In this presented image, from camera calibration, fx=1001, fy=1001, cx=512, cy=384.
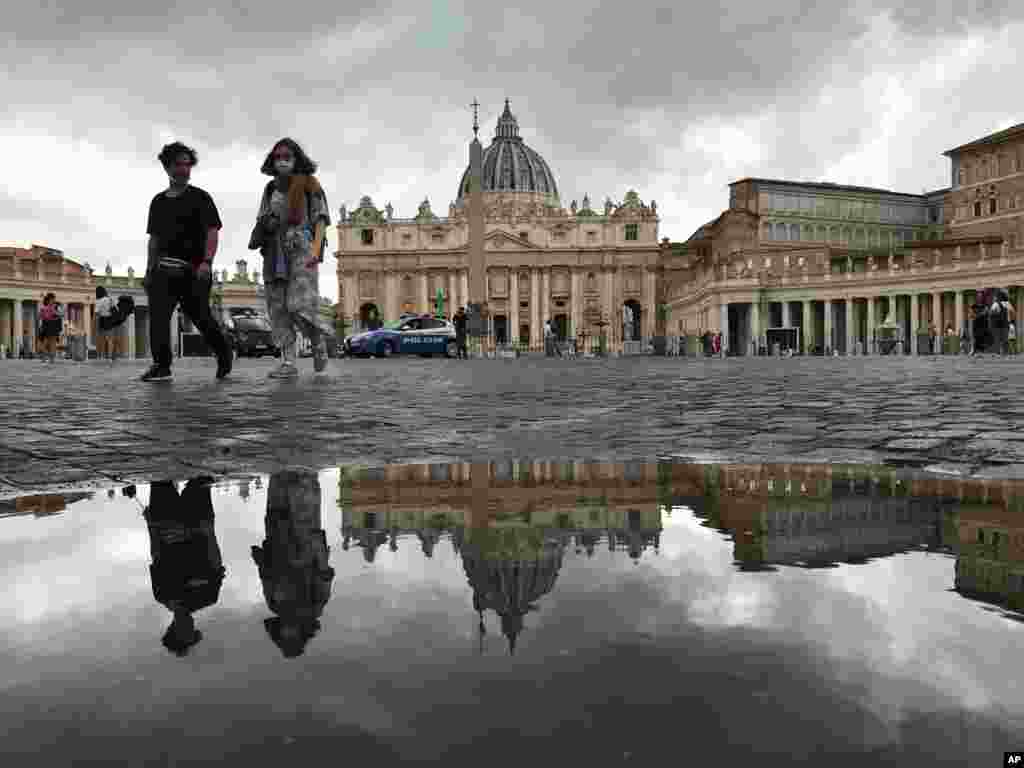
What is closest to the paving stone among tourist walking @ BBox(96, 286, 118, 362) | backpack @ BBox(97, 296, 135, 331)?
backpack @ BBox(97, 296, 135, 331)

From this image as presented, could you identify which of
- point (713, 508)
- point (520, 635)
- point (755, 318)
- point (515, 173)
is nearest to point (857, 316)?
point (755, 318)

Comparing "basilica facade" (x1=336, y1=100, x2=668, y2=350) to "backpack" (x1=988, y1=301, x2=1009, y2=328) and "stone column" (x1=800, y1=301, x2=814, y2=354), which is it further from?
"backpack" (x1=988, y1=301, x2=1009, y2=328)

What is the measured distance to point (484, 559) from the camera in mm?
1861

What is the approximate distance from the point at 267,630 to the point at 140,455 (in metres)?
2.80

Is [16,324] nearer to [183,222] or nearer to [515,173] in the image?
[515,173]

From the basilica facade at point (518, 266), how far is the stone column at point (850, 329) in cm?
3054

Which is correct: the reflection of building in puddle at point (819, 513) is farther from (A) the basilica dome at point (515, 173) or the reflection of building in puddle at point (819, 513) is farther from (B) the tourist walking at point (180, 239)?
(A) the basilica dome at point (515, 173)

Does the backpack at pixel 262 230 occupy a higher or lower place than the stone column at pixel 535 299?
lower

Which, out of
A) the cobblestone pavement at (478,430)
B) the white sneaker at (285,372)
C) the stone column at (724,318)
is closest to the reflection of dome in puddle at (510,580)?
the cobblestone pavement at (478,430)

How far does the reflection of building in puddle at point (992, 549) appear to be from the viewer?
158cm

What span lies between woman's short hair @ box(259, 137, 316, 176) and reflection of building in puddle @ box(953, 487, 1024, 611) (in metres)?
8.99

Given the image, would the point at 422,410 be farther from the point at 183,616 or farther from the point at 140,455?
the point at 183,616

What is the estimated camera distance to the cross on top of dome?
4633 inches

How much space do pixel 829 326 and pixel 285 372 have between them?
189 feet
